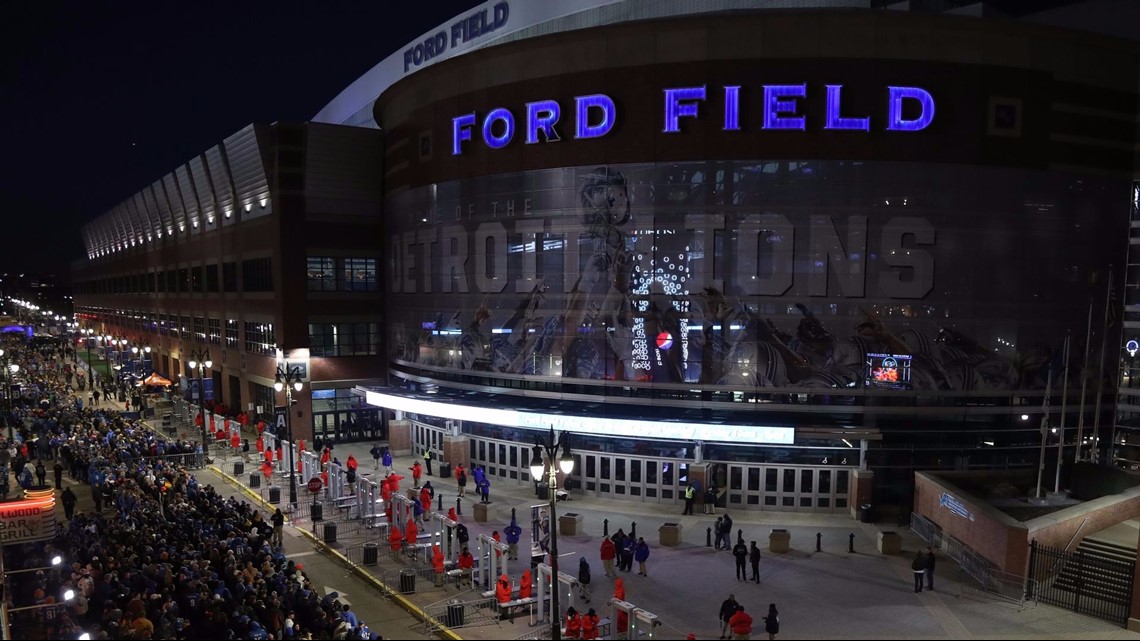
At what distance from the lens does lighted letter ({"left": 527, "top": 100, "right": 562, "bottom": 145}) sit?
35.2 meters

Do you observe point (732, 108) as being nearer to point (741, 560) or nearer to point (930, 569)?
point (741, 560)

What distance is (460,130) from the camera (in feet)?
128

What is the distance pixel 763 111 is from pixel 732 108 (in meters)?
1.34

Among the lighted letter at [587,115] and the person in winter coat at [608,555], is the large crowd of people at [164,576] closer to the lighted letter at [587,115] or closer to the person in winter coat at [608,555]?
the person in winter coat at [608,555]

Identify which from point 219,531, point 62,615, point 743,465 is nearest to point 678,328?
point 743,465

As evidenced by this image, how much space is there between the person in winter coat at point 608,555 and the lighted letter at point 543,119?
19.9 m

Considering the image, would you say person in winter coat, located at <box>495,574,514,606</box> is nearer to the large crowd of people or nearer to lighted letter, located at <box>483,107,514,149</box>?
the large crowd of people

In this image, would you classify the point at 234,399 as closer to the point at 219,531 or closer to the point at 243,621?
the point at 219,531

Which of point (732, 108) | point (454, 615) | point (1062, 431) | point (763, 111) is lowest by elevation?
point (454, 615)

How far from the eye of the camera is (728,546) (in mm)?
26734

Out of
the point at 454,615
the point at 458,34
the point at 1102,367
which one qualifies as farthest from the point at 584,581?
the point at 458,34

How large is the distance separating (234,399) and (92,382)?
2624cm

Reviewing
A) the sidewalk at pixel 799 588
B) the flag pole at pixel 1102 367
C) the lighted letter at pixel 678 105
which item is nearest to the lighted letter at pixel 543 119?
the lighted letter at pixel 678 105

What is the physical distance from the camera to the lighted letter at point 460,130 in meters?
38.5
